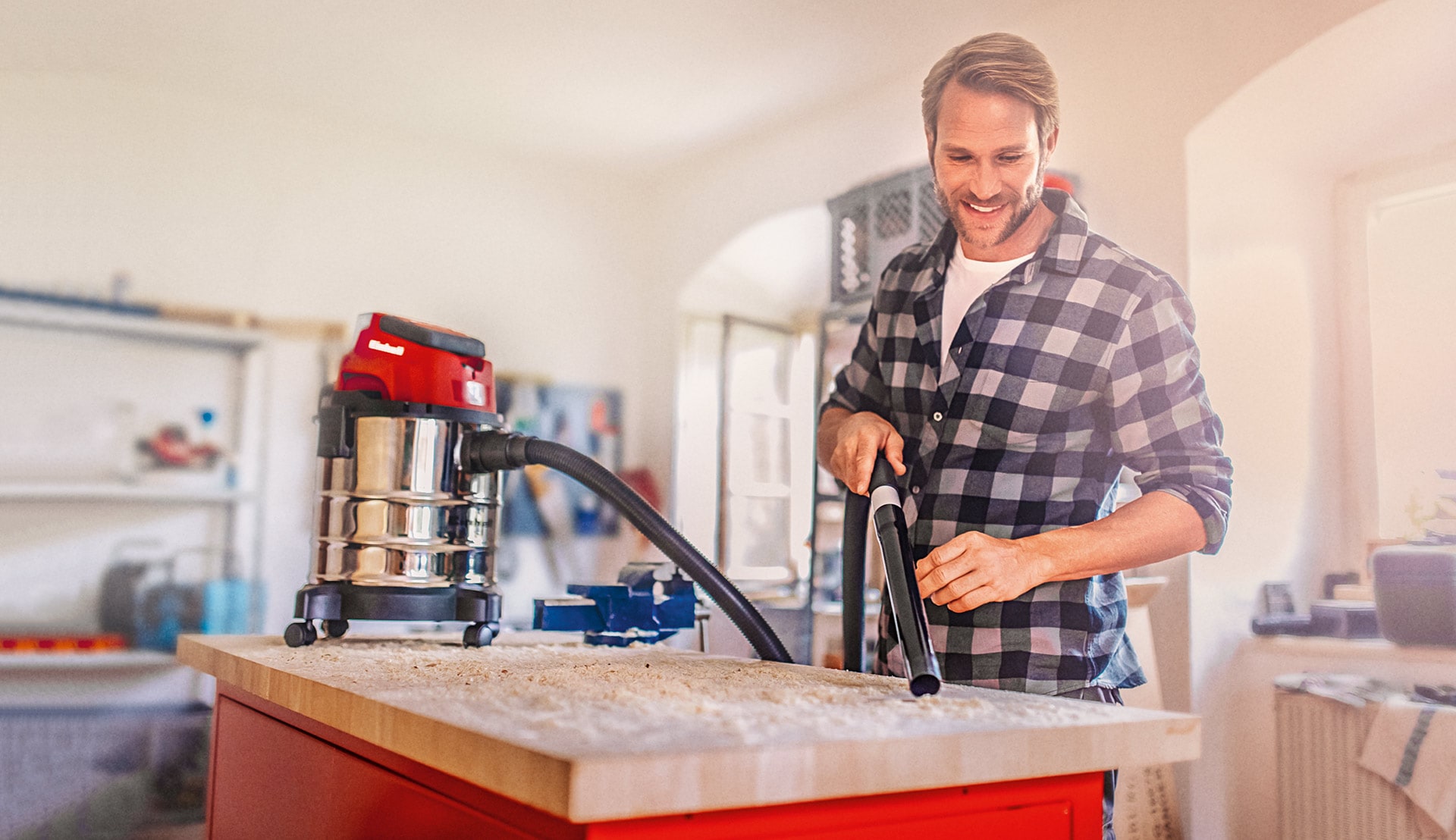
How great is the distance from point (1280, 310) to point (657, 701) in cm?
266

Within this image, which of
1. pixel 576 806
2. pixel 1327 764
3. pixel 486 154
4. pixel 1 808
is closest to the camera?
pixel 576 806

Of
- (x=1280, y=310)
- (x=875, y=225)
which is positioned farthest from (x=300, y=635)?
(x=1280, y=310)

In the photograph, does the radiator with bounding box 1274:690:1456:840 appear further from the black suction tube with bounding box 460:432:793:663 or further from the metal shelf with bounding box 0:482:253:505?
the metal shelf with bounding box 0:482:253:505

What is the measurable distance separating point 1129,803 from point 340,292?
3.30 metres

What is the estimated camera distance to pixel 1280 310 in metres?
2.86

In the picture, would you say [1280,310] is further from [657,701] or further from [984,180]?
[657,701]

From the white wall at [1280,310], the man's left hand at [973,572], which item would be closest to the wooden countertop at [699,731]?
the man's left hand at [973,572]

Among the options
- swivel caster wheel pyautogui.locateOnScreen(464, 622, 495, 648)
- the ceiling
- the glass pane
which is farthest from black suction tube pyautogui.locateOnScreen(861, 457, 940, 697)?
the ceiling

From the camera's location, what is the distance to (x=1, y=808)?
10.9 ft

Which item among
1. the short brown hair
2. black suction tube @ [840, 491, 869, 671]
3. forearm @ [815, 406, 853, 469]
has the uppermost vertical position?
the short brown hair

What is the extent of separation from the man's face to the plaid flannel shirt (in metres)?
0.06

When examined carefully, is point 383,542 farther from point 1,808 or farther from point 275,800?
point 1,808

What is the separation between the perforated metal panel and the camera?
3025 millimetres

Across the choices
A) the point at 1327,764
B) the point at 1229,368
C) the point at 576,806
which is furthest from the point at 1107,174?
the point at 576,806
